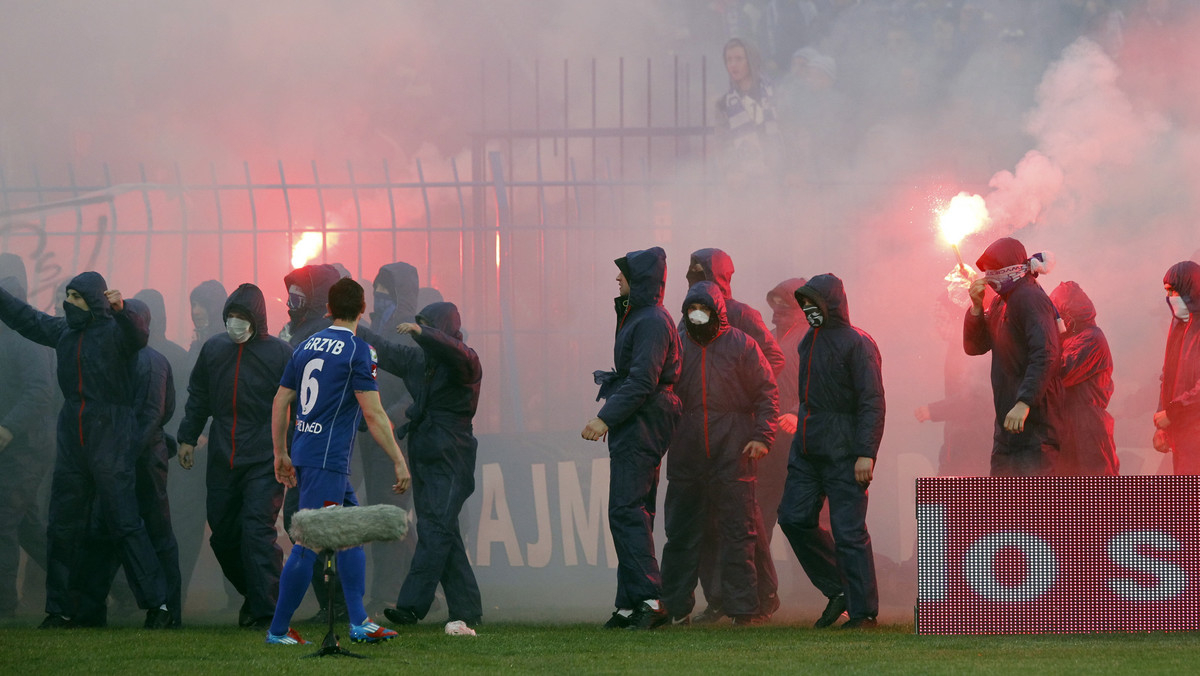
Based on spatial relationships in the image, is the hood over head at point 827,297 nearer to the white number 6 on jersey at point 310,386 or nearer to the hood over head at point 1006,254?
the hood over head at point 1006,254

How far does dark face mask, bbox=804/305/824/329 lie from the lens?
7613mm

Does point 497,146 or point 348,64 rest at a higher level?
point 348,64

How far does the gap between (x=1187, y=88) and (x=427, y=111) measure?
603cm

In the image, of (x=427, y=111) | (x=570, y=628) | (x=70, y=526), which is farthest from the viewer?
(x=427, y=111)

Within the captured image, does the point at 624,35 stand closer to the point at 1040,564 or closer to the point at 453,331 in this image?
the point at 453,331

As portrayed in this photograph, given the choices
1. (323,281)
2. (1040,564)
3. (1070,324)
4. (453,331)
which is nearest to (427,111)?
(323,281)

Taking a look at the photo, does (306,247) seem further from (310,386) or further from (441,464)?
(310,386)

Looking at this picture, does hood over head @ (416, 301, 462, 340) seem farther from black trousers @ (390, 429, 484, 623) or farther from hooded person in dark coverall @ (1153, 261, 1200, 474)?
hooded person in dark coverall @ (1153, 261, 1200, 474)

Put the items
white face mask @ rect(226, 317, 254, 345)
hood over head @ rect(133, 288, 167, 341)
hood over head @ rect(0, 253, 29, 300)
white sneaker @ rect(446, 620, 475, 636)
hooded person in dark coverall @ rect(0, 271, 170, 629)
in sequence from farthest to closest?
hood over head @ rect(0, 253, 29, 300) → hood over head @ rect(133, 288, 167, 341) → hooded person in dark coverall @ rect(0, 271, 170, 629) → white face mask @ rect(226, 317, 254, 345) → white sneaker @ rect(446, 620, 475, 636)

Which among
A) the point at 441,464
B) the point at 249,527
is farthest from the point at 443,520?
the point at 249,527

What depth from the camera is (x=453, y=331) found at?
7.68 m

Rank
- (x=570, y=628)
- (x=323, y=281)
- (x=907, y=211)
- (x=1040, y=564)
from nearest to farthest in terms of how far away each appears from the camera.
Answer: (x=1040, y=564), (x=570, y=628), (x=323, y=281), (x=907, y=211)

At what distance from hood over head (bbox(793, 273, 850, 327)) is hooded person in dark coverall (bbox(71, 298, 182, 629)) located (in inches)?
140

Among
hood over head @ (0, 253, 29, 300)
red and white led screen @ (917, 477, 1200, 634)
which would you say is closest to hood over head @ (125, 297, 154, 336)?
hood over head @ (0, 253, 29, 300)
